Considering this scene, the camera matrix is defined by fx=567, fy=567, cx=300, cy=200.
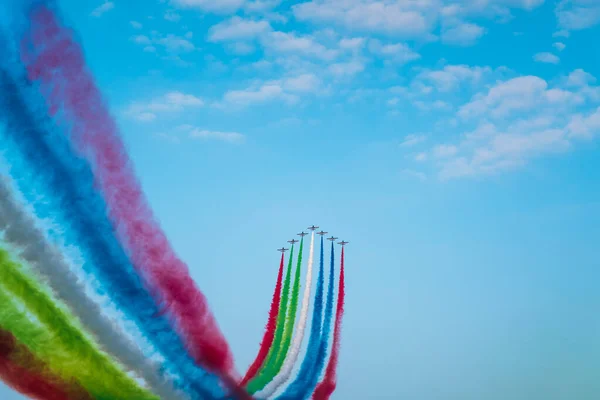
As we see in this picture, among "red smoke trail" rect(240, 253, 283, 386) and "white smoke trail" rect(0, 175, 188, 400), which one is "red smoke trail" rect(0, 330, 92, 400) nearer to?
"white smoke trail" rect(0, 175, 188, 400)

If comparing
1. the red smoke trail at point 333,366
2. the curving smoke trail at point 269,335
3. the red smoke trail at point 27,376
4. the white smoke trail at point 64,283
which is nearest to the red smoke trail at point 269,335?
the curving smoke trail at point 269,335

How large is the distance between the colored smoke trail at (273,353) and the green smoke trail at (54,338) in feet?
36.2

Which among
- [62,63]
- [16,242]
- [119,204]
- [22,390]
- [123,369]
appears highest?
[62,63]

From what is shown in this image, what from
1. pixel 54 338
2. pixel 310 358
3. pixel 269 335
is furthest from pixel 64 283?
pixel 310 358

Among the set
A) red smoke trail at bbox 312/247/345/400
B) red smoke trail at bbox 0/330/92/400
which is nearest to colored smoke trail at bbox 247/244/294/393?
red smoke trail at bbox 312/247/345/400

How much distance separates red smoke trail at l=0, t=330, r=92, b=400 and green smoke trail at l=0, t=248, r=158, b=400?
20 cm

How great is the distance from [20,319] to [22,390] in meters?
3.07

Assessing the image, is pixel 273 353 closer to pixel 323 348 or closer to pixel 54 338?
pixel 323 348

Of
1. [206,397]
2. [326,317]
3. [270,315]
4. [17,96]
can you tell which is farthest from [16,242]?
[326,317]

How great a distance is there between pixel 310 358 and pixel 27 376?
67.2ft

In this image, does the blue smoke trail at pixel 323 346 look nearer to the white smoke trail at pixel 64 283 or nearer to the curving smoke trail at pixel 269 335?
the curving smoke trail at pixel 269 335

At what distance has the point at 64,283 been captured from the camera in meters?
16.3

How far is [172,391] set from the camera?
2272 cm

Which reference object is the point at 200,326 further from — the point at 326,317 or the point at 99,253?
the point at 326,317
